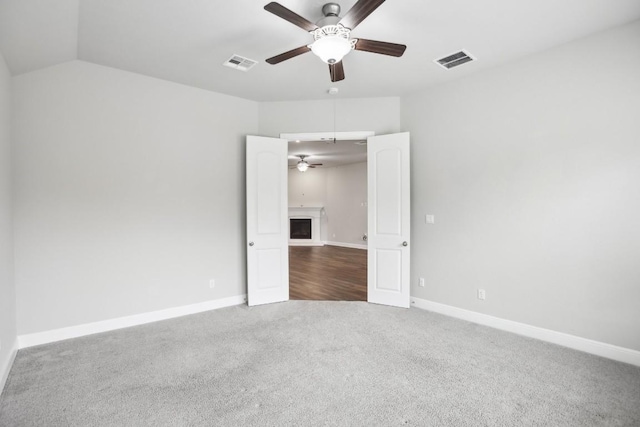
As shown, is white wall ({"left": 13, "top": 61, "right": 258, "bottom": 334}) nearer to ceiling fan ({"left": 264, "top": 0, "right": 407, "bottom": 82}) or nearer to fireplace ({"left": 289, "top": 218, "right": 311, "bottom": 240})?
ceiling fan ({"left": 264, "top": 0, "right": 407, "bottom": 82})

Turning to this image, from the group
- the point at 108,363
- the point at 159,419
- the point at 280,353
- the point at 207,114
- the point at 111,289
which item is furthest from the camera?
the point at 207,114

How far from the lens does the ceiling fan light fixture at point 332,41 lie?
7.33 feet

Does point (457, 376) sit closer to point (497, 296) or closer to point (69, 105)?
point (497, 296)

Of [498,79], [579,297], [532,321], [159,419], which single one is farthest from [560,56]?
[159,419]

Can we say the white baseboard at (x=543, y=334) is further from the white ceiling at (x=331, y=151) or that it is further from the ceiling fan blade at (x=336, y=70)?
the white ceiling at (x=331, y=151)

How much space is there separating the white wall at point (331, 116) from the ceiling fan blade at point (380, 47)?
6.58 ft

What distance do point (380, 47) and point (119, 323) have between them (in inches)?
146

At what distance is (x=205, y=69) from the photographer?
350 centimetres

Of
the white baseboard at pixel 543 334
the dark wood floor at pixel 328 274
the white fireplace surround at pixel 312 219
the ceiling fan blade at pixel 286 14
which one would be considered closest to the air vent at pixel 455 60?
the ceiling fan blade at pixel 286 14

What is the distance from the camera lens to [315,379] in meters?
2.44

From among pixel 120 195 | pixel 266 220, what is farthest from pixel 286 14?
pixel 266 220

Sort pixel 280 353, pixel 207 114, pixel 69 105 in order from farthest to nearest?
pixel 207 114 < pixel 69 105 < pixel 280 353

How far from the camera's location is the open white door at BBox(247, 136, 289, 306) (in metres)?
4.30

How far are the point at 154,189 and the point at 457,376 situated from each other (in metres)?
3.54
